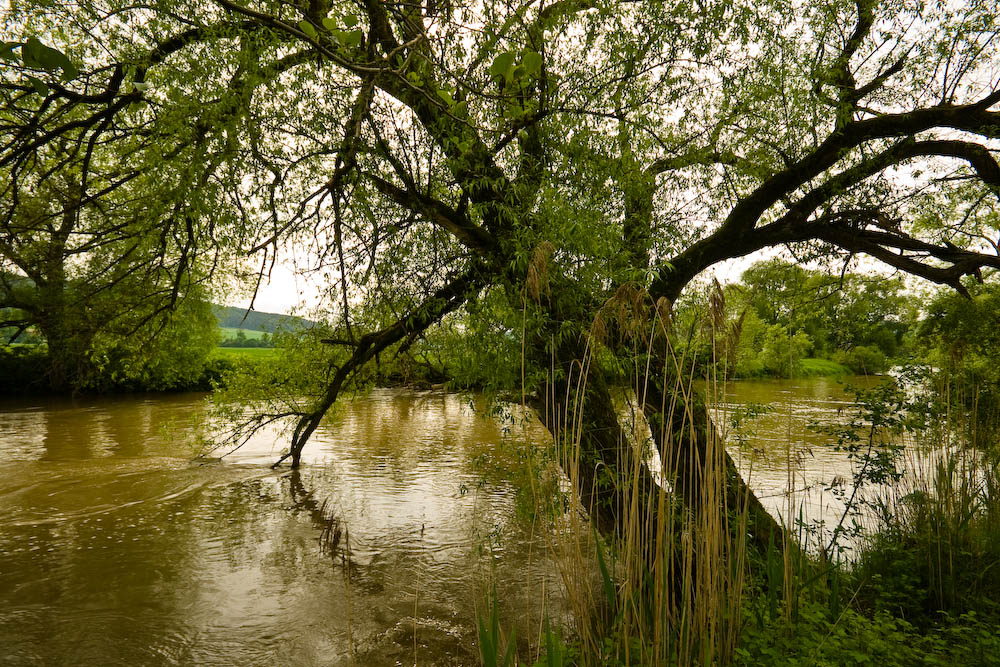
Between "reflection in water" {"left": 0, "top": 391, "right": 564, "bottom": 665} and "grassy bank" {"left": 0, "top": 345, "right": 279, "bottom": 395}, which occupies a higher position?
"grassy bank" {"left": 0, "top": 345, "right": 279, "bottom": 395}

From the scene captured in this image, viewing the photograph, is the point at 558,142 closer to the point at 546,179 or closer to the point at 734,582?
the point at 546,179

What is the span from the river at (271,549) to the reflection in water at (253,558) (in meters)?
0.02

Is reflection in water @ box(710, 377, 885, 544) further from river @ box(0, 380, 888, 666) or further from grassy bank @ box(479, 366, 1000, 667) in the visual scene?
grassy bank @ box(479, 366, 1000, 667)

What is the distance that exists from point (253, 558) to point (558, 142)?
202 inches

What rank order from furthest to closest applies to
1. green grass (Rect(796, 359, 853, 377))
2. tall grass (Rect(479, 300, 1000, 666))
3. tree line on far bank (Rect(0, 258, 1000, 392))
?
green grass (Rect(796, 359, 853, 377)) < tree line on far bank (Rect(0, 258, 1000, 392)) < tall grass (Rect(479, 300, 1000, 666))

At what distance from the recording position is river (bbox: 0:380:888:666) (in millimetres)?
4344

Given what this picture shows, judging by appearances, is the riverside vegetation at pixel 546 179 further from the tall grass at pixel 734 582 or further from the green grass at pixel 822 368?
the green grass at pixel 822 368

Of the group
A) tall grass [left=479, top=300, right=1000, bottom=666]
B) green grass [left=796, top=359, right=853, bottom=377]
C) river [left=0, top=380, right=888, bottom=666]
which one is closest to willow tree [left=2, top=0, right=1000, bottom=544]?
tall grass [left=479, top=300, right=1000, bottom=666]

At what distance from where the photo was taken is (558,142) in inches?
168

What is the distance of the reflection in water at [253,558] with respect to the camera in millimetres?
4363

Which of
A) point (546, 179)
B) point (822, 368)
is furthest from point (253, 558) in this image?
point (822, 368)

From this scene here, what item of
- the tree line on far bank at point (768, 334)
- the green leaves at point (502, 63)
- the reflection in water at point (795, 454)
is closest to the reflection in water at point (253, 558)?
the tree line on far bank at point (768, 334)

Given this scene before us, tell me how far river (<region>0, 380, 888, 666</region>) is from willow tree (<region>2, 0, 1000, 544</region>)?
4.55ft

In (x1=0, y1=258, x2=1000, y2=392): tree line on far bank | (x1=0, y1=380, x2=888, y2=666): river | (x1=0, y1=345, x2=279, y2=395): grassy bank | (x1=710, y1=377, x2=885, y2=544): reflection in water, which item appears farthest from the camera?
(x1=0, y1=345, x2=279, y2=395): grassy bank
